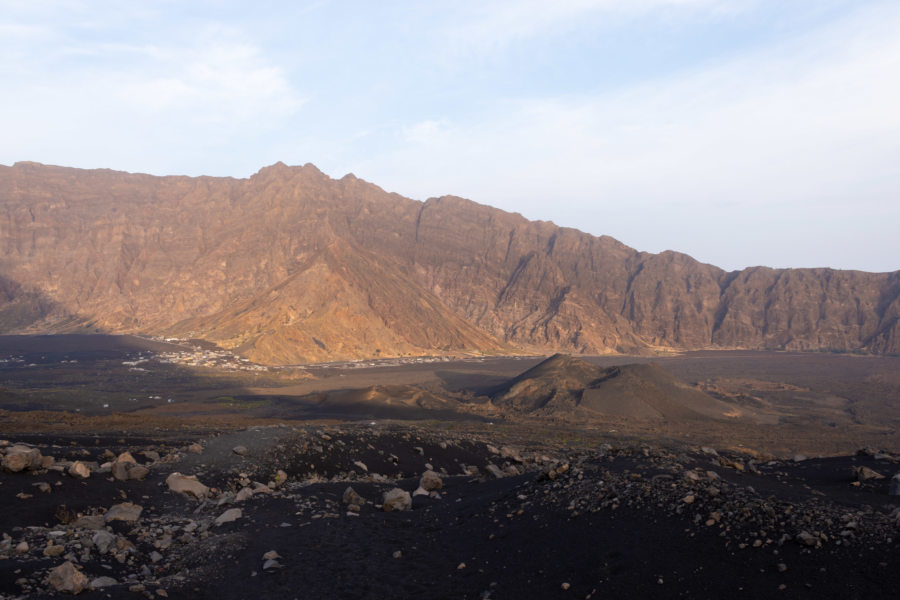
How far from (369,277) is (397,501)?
113231mm

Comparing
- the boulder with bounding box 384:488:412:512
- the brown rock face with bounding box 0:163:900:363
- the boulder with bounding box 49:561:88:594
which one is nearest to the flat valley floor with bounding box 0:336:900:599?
the boulder with bounding box 49:561:88:594

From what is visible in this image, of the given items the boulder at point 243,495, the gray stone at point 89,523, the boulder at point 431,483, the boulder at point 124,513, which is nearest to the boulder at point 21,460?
the boulder at point 124,513

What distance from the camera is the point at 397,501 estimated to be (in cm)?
1241

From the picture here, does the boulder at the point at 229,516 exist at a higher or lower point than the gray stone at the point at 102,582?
lower

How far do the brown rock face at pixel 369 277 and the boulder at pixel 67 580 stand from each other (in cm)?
9533

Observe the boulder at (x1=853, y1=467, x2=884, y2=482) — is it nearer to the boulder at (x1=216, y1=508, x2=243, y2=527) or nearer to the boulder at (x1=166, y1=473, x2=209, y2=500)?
the boulder at (x1=216, y1=508, x2=243, y2=527)

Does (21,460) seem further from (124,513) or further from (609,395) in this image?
(609,395)

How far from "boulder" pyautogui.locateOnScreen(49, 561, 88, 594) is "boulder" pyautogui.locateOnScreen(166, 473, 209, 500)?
20.8ft

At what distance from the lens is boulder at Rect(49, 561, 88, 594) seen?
7398 millimetres

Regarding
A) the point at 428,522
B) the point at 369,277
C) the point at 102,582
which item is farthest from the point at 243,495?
the point at 369,277

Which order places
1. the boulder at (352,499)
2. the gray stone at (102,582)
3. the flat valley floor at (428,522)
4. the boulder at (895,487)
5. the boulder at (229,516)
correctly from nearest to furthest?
the flat valley floor at (428,522), the gray stone at (102,582), the boulder at (895,487), the boulder at (229,516), the boulder at (352,499)

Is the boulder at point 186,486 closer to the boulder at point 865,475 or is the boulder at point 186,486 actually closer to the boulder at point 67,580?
the boulder at point 67,580

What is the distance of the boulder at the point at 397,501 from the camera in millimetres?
12243

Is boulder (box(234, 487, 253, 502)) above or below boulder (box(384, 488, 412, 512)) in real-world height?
below
